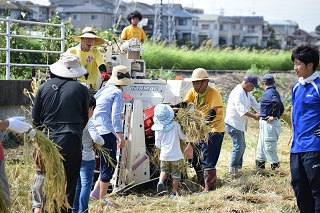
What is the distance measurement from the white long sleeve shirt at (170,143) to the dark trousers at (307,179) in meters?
2.33

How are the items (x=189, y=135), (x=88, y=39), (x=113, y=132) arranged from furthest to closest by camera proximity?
(x=88, y=39)
(x=189, y=135)
(x=113, y=132)

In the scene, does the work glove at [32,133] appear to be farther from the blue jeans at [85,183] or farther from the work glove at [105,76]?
the work glove at [105,76]

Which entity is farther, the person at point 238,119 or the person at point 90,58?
the person at point 238,119

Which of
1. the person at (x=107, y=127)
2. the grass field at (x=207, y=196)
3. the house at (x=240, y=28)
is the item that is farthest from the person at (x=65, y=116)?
the house at (x=240, y=28)

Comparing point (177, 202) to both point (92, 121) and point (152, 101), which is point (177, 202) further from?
point (152, 101)

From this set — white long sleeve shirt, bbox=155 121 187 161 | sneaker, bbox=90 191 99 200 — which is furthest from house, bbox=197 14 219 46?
sneaker, bbox=90 191 99 200

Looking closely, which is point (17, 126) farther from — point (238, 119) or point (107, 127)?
point (238, 119)

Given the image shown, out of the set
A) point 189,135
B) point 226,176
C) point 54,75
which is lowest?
point 226,176

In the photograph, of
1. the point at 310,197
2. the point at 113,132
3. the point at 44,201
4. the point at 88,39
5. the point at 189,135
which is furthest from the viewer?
the point at 88,39

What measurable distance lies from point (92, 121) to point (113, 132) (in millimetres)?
387

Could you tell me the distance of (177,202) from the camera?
841 cm

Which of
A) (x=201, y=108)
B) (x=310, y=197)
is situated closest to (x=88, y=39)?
(x=201, y=108)

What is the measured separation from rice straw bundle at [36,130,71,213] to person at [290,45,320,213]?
2.46 meters

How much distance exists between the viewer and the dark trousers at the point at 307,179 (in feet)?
22.3
